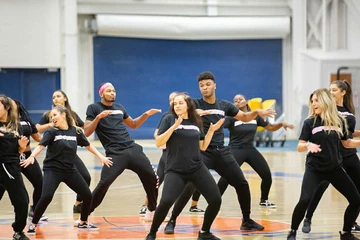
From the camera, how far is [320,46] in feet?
108

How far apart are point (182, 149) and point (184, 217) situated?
2898 mm

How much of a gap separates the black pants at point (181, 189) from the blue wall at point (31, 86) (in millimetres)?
23501

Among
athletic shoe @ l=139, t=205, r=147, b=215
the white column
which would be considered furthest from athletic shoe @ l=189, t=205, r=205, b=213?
the white column

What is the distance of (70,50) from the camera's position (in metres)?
31.5

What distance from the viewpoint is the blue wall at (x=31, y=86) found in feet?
104

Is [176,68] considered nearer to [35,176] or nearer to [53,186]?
[35,176]

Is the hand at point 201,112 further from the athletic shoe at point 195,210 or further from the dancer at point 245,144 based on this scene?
the athletic shoe at point 195,210

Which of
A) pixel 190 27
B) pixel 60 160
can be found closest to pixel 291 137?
pixel 190 27

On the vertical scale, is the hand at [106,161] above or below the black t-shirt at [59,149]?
below

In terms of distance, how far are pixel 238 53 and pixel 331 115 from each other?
24.6 m

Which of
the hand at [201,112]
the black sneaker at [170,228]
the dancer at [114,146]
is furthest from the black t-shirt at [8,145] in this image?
the hand at [201,112]

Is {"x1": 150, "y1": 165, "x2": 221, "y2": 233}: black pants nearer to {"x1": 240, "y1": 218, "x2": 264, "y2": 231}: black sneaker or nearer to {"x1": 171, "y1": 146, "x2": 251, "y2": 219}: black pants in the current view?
{"x1": 171, "y1": 146, "x2": 251, "y2": 219}: black pants

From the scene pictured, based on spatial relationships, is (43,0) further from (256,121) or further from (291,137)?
(256,121)

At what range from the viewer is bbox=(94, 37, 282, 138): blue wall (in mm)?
32656
